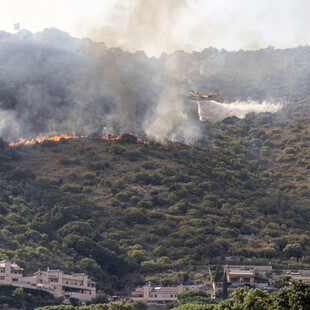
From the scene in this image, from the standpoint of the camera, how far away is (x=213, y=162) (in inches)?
7244

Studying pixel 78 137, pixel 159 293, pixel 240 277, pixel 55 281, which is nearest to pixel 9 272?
pixel 55 281

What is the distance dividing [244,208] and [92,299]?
45.4 m

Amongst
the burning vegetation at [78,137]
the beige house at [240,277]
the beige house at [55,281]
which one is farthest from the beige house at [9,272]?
the burning vegetation at [78,137]

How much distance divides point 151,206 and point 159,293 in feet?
122

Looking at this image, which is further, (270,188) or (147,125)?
(147,125)

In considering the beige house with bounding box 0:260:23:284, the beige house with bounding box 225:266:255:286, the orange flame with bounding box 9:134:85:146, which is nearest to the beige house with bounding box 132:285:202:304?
the beige house with bounding box 225:266:255:286

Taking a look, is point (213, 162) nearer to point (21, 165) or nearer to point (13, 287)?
point (21, 165)

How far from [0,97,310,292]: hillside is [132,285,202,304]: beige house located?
12.8ft

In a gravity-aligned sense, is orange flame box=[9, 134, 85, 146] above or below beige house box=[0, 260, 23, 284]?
above

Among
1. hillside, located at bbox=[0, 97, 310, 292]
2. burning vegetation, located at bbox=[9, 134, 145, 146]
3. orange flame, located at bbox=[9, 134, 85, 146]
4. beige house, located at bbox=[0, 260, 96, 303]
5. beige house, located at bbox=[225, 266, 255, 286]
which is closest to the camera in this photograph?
beige house, located at bbox=[0, 260, 96, 303]

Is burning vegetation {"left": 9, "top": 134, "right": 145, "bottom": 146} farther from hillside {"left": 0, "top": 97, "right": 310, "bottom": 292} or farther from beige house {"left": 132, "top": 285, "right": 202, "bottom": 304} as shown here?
beige house {"left": 132, "top": 285, "right": 202, "bottom": 304}

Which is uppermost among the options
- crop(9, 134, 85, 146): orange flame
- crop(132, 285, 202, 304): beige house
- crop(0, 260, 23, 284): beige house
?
crop(9, 134, 85, 146): orange flame

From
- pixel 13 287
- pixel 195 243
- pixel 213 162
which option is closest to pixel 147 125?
pixel 213 162

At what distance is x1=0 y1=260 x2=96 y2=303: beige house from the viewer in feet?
398
